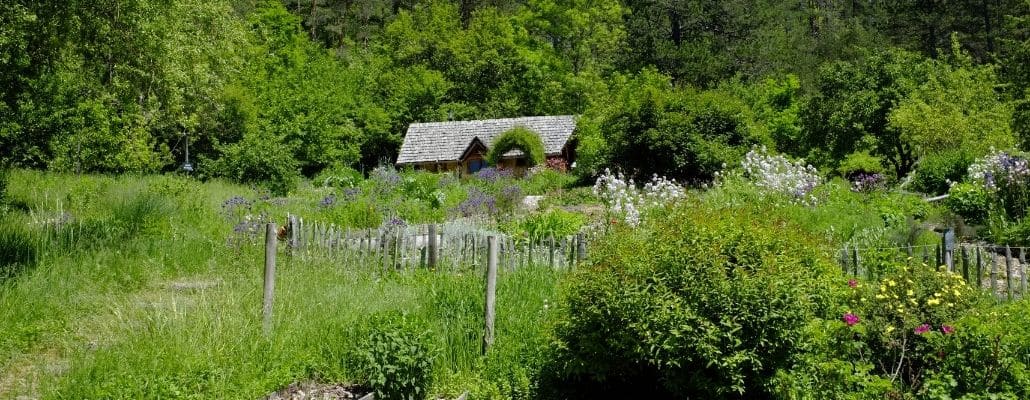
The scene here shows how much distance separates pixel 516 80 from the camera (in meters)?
43.6

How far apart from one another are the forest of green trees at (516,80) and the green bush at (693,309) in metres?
12.6

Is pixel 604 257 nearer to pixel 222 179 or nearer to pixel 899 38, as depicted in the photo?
pixel 222 179

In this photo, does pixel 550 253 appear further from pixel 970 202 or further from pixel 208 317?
pixel 970 202

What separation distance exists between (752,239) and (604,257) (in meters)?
1.15

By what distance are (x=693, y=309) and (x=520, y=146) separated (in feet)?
91.1

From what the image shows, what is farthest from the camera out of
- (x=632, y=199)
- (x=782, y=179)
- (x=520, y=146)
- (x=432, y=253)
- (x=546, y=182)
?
(x=520, y=146)

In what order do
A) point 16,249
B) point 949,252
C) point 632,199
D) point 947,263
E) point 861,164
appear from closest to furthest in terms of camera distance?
point 947,263 → point 949,252 → point 16,249 → point 632,199 → point 861,164

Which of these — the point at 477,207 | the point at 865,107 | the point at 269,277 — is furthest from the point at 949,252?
the point at 865,107

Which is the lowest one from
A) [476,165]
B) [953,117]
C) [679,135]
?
[476,165]

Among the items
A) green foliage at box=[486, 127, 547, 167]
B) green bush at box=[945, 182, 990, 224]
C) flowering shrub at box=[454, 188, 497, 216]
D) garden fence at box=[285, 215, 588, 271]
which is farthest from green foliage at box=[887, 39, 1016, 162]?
garden fence at box=[285, 215, 588, 271]

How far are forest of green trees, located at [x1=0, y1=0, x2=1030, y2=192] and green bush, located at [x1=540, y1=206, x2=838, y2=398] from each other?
1255 centimetres

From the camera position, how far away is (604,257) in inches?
248

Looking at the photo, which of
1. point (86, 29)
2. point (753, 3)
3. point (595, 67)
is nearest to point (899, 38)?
point (753, 3)

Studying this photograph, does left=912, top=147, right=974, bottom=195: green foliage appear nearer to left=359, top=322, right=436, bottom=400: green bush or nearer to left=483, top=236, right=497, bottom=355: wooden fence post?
left=483, top=236, right=497, bottom=355: wooden fence post
